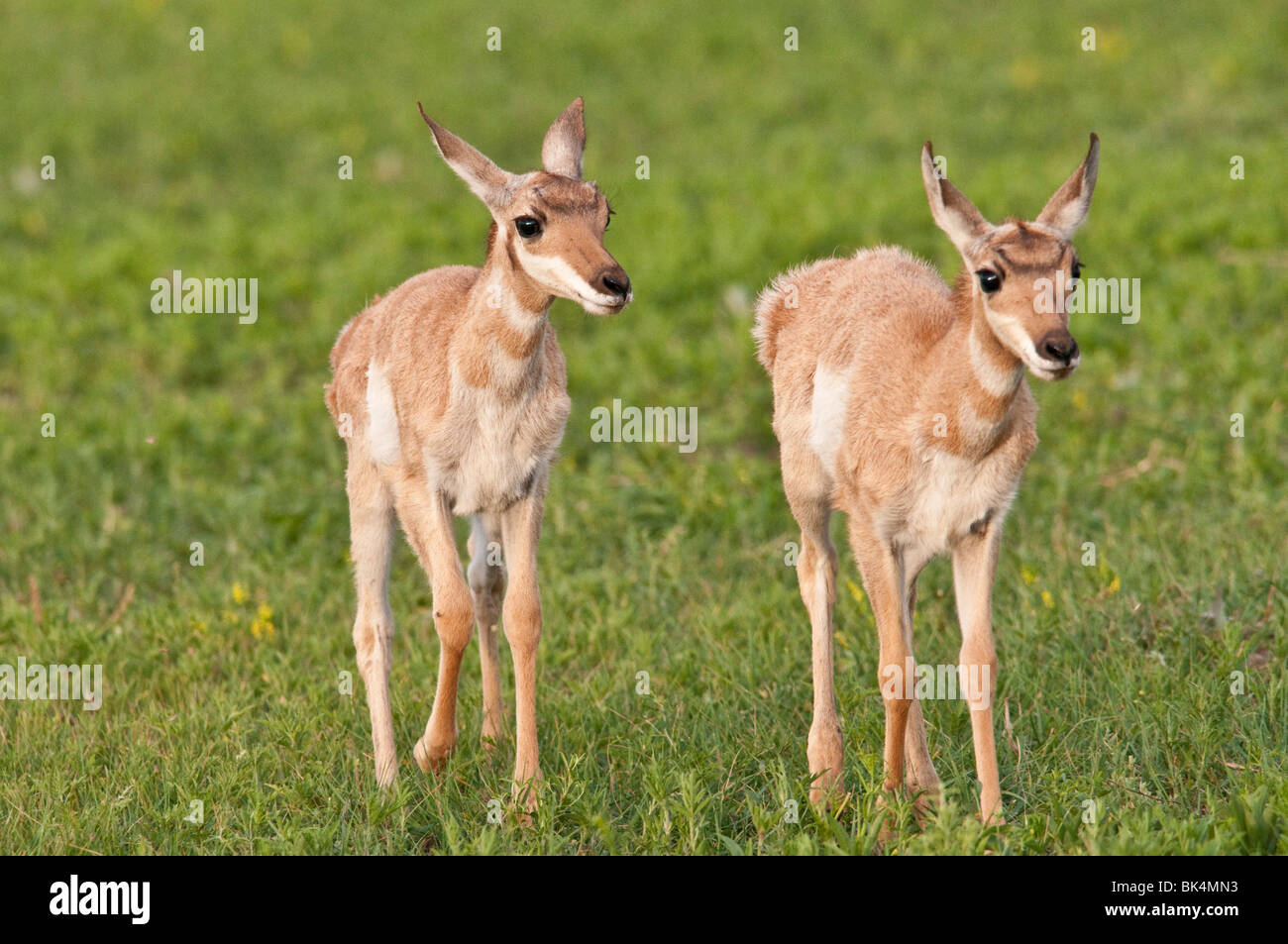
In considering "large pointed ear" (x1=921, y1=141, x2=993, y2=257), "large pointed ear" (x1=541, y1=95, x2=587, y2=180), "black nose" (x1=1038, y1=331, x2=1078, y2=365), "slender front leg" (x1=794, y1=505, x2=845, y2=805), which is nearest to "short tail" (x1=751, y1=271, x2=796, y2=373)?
"slender front leg" (x1=794, y1=505, x2=845, y2=805)

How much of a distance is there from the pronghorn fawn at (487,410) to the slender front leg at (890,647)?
4.05 feet

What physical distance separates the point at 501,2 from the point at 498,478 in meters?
15.0

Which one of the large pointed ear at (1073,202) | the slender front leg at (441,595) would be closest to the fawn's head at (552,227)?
the slender front leg at (441,595)

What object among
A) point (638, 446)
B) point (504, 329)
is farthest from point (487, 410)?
point (638, 446)

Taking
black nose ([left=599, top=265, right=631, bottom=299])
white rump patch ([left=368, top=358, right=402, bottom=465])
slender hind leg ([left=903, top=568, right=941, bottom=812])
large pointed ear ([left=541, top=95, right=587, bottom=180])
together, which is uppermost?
large pointed ear ([left=541, top=95, right=587, bottom=180])

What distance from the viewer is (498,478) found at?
5664 millimetres

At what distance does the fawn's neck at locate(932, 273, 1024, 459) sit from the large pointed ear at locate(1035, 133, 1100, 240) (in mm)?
340

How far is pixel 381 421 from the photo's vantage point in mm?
5961

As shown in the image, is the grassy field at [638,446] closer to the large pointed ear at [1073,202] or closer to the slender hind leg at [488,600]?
the slender hind leg at [488,600]

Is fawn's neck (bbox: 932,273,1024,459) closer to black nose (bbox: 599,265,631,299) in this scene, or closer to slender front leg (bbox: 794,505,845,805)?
slender front leg (bbox: 794,505,845,805)

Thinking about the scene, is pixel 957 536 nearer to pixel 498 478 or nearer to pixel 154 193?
pixel 498 478

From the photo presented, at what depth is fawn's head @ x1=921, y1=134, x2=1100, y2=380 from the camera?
470 centimetres

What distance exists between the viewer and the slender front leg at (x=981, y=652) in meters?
5.20

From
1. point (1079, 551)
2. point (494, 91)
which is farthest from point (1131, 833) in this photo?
point (494, 91)
